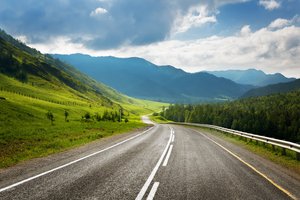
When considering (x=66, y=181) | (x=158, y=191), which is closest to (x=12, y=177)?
(x=66, y=181)

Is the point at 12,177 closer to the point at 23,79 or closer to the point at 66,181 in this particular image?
the point at 66,181

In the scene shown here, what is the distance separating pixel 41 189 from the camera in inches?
343

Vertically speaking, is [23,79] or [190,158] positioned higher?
[23,79]

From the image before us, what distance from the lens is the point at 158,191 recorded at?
8.75 meters

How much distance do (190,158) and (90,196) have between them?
27.9 ft

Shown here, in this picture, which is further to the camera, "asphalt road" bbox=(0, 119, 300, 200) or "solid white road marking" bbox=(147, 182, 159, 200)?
"asphalt road" bbox=(0, 119, 300, 200)

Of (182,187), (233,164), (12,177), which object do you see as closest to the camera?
(182,187)

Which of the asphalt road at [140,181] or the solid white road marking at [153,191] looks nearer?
the solid white road marking at [153,191]

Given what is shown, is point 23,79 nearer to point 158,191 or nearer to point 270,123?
point 270,123

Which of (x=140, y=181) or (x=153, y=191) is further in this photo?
(x=140, y=181)

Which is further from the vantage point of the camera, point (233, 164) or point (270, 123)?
point (270, 123)

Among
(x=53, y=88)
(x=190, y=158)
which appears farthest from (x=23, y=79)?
(x=190, y=158)

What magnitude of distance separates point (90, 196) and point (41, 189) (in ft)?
5.71

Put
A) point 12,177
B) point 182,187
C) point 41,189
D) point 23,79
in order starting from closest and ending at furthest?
1. point 41,189
2. point 182,187
3. point 12,177
4. point 23,79
